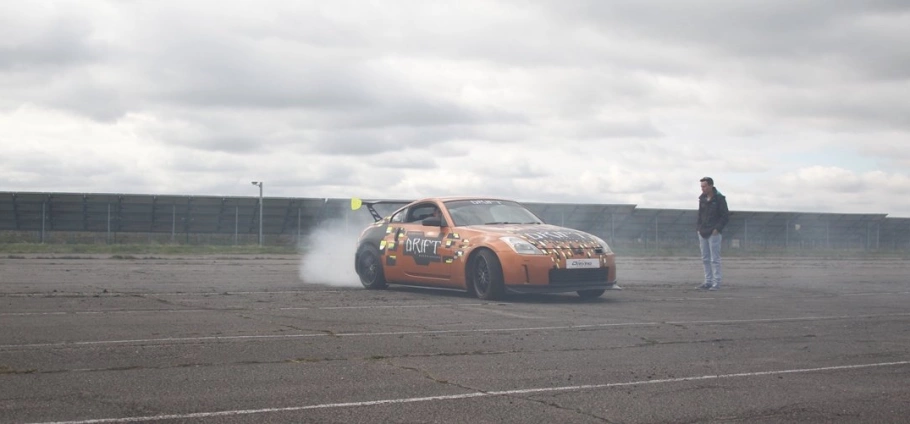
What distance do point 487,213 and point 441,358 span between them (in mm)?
6450

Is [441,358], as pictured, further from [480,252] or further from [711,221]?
[711,221]

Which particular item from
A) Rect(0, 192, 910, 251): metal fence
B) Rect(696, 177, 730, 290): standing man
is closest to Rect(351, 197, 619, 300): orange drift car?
Rect(696, 177, 730, 290): standing man

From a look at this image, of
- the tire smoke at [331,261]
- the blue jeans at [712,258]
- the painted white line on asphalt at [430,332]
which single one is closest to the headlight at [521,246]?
the painted white line on asphalt at [430,332]

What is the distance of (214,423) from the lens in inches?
194

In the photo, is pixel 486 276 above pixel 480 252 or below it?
below

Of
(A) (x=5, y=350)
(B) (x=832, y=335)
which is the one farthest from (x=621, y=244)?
(A) (x=5, y=350)

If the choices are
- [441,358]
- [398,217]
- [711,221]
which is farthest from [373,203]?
[441,358]

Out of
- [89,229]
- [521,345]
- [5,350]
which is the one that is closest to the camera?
[5,350]

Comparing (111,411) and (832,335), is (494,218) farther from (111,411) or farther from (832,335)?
(111,411)

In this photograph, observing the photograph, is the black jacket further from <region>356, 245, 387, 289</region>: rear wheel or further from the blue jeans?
<region>356, 245, 387, 289</region>: rear wheel

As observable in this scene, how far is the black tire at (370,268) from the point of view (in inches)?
564

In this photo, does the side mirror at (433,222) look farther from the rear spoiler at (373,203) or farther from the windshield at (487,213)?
the rear spoiler at (373,203)

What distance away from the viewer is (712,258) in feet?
51.2

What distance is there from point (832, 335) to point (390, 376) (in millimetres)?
4577
